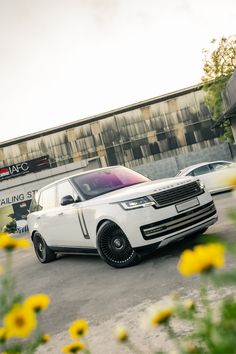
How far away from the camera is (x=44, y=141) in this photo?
34000 mm

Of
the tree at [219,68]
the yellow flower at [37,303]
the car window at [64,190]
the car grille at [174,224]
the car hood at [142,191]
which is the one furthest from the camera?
the tree at [219,68]

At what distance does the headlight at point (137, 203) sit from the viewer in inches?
203

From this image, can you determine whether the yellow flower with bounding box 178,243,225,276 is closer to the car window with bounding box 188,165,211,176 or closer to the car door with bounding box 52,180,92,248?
the car door with bounding box 52,180,92,248

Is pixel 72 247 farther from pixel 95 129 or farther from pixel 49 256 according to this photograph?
pixel 95 129

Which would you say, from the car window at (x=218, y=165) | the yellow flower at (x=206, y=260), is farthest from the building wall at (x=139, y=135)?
the yellow flower at (x=206, y=260)

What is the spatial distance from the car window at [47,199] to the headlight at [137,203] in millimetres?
2305

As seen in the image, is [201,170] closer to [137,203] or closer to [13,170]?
[137,203]

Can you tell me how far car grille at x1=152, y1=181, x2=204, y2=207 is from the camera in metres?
5.23

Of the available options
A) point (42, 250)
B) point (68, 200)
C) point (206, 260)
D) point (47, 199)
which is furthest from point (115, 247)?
point (206, 260)

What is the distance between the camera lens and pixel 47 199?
754 cm

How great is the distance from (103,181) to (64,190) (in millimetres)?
771

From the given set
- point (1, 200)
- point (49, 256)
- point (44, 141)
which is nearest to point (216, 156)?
point (44, 141)

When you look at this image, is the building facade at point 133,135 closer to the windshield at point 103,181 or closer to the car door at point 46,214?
the car door at point 46,214

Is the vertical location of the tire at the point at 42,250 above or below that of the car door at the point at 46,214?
below
